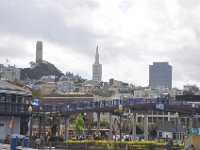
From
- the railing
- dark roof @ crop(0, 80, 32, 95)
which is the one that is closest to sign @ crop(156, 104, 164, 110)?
the railing

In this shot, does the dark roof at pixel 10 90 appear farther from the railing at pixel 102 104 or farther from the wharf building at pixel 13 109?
the railing at pixel 102 104

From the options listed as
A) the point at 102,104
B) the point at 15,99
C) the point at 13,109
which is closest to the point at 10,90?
the point at 15,99

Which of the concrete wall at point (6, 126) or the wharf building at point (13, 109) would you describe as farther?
the wharf building at point (13, 109)

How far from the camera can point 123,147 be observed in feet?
154

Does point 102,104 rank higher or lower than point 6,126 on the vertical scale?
higher

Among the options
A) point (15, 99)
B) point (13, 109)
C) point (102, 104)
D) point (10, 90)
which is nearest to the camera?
point (10, 90)

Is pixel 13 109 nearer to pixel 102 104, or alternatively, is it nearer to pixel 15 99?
pixel 15 99

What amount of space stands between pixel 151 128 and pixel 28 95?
8087 centimetres

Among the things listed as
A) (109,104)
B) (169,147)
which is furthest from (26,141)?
(109,104)

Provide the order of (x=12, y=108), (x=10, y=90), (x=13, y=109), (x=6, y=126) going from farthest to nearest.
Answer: (x=13, y=109), (x=12, y=108), (x=10, y=90), (x=6, y=126)

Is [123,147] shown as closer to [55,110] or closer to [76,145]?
[76,145]

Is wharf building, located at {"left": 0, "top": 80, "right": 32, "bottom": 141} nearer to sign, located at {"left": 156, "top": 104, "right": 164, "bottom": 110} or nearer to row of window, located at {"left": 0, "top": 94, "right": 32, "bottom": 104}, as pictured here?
row of window, located at {"left": 0, "top": 94, "right": 32, "bottom": 104}

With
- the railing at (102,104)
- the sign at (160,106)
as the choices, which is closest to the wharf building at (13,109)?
the railing at (102,104)

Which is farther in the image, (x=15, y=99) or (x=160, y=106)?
(x=160, y=106)
